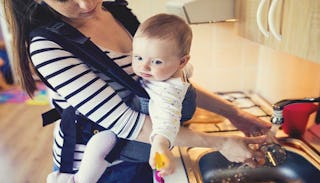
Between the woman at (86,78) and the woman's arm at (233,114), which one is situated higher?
the woman at (86,78)

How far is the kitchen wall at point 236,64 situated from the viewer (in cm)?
109

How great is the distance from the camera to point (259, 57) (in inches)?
49.1

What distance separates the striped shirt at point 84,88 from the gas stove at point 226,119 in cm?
40

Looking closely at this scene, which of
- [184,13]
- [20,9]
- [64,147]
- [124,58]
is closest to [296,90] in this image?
[184,13]

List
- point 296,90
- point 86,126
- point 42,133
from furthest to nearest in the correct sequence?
point 42,133
point 296,90
point 86,126

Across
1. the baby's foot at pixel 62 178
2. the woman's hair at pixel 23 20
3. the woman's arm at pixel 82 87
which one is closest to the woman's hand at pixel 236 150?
the woman's arm at pixel 82 87

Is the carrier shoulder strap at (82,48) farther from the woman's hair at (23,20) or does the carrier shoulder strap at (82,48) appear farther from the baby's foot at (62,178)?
the baby's foot at (62,178)

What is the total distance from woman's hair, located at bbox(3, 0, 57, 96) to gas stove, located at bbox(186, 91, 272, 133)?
56 cm

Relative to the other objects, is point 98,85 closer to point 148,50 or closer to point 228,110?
point 148,50

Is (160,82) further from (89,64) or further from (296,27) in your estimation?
(296,27)

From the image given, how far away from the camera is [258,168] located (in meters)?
0.86

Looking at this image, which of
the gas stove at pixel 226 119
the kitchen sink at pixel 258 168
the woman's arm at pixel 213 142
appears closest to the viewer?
the woman's arm at pixel 213 142

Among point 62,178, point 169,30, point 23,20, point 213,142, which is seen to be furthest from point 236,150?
point 23,20

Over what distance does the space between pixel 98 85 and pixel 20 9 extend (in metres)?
0.25
